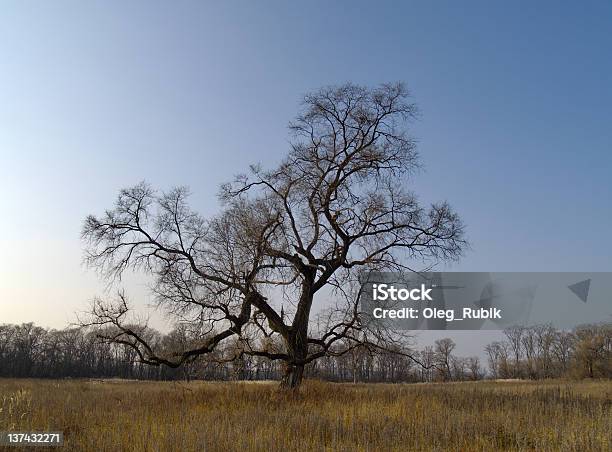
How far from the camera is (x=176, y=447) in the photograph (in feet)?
24.7

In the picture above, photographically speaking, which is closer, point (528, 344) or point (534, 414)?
point (534, 414)

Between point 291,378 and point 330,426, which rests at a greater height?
point 291,378

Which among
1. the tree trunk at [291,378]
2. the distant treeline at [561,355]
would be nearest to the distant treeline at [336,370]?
the distant treeline at [561,355]

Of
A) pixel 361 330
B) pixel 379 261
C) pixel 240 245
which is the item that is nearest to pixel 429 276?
pixel 379 261

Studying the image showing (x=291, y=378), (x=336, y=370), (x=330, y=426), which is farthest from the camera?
(x=336, y=370)

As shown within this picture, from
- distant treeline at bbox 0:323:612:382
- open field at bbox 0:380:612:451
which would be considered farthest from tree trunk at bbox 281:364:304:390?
distant treeline at bbox 0:323:612:382

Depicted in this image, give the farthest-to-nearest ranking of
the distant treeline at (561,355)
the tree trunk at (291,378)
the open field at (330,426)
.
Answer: the distant treeline at (561,355) < the tree trunk at (291,378) < the open field at (330,426)

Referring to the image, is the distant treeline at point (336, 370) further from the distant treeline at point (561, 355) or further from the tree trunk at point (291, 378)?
the tree trunk at point (291, 378)

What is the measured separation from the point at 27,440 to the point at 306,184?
1236 centimetres

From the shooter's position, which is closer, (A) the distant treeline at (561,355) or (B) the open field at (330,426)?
(B) the open field at (330,426)

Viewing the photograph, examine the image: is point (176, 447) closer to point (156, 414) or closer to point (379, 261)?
point (156, 414)

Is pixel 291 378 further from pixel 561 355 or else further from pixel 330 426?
pixel 561 355

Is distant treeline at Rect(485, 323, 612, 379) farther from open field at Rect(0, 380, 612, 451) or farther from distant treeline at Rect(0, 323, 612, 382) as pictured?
open field at Rect(0, 380, 612, 451)

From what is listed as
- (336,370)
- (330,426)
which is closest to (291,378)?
(330,426)
